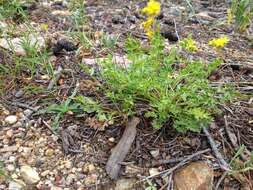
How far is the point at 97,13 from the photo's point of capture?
335 centimetres

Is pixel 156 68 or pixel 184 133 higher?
pixel 156 68

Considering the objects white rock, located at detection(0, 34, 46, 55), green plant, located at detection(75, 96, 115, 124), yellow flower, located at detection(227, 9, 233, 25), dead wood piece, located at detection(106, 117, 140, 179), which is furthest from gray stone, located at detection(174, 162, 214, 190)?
yellow flower, located at detection(227, 9, 233, 25)

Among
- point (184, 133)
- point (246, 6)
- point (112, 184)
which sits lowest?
point (112, 184)

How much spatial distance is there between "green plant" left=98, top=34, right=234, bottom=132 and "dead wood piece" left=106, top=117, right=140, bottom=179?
Result: 7 cm

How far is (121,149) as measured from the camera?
1.96 metres

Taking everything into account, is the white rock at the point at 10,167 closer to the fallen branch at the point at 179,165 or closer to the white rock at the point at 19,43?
the fallen branch at the point at 179,165

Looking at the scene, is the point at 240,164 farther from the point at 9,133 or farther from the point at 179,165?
the point at 9,133

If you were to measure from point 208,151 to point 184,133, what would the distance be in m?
0.14

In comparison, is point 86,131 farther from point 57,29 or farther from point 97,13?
point 97,13

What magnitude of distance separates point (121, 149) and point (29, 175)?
1.44ft

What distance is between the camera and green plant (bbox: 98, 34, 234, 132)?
6.32 ft

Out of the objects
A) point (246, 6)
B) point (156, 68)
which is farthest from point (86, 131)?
point (246, 6)

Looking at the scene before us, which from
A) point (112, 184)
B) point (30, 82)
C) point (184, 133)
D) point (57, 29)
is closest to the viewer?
point (112, 184)

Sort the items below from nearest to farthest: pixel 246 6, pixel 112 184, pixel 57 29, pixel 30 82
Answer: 1. pixel 112 184
2. pixel 30 82
3. pixel 57 29
4. pixel 246 6
